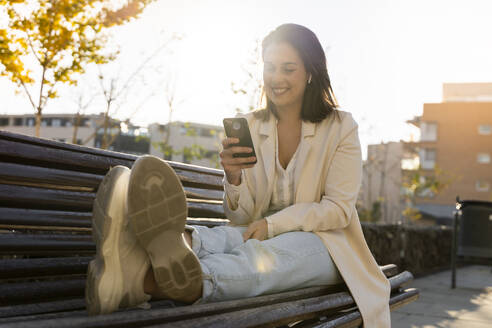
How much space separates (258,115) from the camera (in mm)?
2980

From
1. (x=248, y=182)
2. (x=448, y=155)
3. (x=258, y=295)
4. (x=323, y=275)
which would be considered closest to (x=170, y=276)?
(x=258, y=295)

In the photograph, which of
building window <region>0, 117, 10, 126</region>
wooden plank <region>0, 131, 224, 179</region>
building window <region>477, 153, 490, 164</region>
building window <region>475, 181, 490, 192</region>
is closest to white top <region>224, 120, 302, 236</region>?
wooden plank <region>0, 131, 224, 179</region>

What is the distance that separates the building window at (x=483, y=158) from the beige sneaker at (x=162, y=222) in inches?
2396

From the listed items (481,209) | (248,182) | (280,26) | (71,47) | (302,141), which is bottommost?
(481,209)

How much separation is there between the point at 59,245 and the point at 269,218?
93 cm

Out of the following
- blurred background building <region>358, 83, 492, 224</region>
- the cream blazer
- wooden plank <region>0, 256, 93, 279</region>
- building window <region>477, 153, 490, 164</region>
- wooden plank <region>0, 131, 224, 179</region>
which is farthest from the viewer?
building window <region>477, 153, 490, 164</region>

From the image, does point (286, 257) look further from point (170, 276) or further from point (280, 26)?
point (280, 26)

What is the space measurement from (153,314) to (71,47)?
9.39 m

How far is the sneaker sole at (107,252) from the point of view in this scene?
4.87ft

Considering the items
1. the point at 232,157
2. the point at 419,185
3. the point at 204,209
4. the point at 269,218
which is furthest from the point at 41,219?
the point at 419,185

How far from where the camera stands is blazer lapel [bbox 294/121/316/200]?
2725 mm

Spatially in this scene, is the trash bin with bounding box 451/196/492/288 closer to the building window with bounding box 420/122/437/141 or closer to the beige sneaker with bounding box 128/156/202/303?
the beige sneaker with bounding box 128/156/202/303

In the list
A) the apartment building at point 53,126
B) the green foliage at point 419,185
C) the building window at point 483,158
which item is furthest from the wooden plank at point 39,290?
the apartment building at point 53,126

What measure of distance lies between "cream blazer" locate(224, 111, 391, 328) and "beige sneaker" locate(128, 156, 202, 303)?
2.77ft
